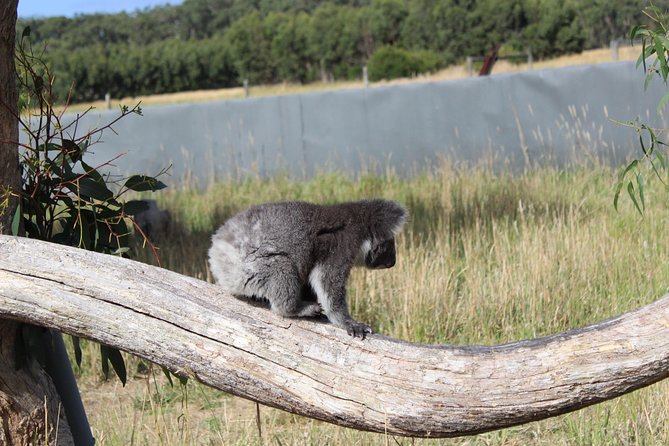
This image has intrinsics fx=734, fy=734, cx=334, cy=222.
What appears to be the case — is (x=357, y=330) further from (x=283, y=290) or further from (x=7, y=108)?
(x=7, y=108)

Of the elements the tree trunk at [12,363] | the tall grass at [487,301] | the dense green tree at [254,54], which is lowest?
the tall grass at [487,301]

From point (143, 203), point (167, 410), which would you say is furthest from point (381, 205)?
point (167, 410)

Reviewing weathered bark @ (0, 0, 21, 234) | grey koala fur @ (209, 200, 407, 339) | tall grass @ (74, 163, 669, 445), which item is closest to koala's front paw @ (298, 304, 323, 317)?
grey koala fur @ (209, 200, 407, 339)

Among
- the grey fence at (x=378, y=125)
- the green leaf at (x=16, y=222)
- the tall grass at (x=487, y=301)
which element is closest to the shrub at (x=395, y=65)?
the grey fence at (x=378, y=125)

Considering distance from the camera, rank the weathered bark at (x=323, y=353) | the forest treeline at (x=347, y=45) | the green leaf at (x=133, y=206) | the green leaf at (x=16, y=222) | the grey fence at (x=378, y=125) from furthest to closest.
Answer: the forest treeline at (x=347, y=45) → the grey fence at (x=378, y=125) → the green leaf at (x=133, y=206) → the green leaf at (x=16, y=222) → the weathered bark at (x=323, y=353)

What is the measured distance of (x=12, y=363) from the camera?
3635 mm

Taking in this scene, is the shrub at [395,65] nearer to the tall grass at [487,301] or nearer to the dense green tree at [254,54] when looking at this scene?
the dense green tree at [254,54]

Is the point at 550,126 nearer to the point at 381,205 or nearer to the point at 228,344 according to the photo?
the point at 381,205

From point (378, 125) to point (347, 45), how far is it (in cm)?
4242

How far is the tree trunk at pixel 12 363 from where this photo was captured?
3.60 metres

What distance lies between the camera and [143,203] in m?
4.06

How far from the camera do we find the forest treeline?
43.7 meters

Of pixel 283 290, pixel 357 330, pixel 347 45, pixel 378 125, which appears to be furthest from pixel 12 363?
pixel 347 45

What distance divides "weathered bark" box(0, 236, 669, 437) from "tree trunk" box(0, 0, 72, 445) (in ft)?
1.20
